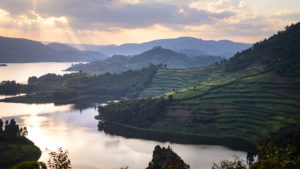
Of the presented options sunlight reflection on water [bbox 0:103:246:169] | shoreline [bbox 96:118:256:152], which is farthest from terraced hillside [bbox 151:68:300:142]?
sunlight reflection on water [bbox 0:103:246:169]

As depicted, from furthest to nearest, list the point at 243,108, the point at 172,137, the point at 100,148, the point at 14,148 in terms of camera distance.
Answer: the point at 243,108 < the point at 172,137 < the point at 100,148 < the point at 14,148

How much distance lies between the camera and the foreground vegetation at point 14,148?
376 feet

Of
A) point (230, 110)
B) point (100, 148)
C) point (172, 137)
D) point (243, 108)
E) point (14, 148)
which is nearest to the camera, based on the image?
point (14, 148)

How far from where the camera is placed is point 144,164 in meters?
115

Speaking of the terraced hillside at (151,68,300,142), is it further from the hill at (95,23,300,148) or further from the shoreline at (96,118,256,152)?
the shoreline at (96,118,256,152)

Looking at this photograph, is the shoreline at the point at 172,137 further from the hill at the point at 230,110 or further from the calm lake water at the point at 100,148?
the calm lake water at the point at 100,148

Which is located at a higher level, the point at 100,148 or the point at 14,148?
the point at 14,148

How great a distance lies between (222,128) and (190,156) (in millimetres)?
38887

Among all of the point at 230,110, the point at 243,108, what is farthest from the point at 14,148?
the point at 243,108

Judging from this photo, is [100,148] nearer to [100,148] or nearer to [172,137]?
[100,148]

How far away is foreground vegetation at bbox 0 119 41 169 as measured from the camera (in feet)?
376

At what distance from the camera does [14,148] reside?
124 m

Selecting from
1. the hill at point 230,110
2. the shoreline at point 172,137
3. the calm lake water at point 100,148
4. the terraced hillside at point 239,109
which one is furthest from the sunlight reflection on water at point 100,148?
the terraced hillside at point 239,109

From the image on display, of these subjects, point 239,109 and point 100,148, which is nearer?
point 100,148
